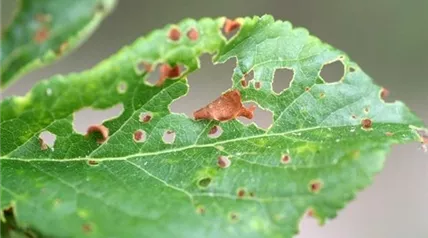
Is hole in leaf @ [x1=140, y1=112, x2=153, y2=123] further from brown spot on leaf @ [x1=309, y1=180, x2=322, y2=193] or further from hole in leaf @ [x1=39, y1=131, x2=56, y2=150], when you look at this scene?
brown spot on leaf @ [x1=309, y1=180, x2=322, y2=193]

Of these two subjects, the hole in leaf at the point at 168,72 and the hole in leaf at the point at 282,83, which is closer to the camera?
the hole in leaf at the point at 168,72

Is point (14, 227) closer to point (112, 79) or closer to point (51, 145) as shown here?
point (51, 145)

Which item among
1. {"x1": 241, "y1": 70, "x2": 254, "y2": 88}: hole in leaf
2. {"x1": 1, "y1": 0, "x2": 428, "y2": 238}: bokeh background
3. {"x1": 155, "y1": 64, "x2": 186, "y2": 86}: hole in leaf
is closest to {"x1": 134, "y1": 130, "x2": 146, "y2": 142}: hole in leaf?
{"x1": 155, "y1": 64, "x2": 186, "y2": 86}: hole in leaf

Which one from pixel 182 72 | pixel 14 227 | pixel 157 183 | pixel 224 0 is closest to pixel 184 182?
pixel 157 183

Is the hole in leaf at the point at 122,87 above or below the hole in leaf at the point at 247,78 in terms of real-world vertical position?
below

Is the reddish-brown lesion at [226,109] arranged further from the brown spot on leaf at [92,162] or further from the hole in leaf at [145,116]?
the brown spot on leaf at [92,162]

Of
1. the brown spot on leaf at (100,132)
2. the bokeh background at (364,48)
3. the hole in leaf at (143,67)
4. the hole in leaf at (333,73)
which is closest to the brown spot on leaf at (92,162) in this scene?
the brown spot on leaf at (100,132)

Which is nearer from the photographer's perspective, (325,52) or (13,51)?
(13,51)

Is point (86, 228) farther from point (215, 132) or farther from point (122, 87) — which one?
point (215, 132)
